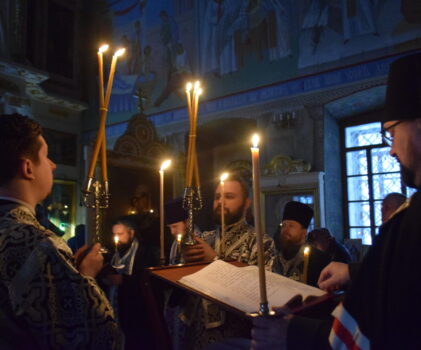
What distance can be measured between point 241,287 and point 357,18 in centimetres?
733

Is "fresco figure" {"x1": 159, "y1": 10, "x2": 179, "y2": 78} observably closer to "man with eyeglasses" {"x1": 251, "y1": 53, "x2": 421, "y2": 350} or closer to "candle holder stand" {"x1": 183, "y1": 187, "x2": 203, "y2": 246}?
"candle holder stand" {"x1": 183, "y1": 187, "x2": 203, "y2": 246}

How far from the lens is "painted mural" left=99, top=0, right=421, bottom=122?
23.7 ft

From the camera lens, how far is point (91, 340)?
132 cm

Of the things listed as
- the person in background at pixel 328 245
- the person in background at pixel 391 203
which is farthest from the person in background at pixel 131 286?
the person in background at pixel 391 203

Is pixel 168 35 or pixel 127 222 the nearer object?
pixel 127 222

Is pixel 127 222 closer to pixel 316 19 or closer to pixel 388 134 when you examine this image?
pixel 388 134

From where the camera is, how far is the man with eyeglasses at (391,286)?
908 mm

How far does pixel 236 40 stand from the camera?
9.05 meters

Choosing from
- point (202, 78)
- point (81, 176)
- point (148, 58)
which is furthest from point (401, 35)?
point (81, 176)

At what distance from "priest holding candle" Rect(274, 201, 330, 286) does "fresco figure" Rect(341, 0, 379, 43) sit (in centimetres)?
469

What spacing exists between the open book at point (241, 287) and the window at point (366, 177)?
6.77 metres

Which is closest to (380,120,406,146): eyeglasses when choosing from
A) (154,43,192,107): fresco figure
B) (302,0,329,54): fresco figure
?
(302,0,329,54): fresco figure

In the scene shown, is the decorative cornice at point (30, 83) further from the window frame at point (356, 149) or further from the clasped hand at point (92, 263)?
the clasped hand at point (92, 263)

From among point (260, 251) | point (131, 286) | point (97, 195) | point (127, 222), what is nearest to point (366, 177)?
point (127, 222)
